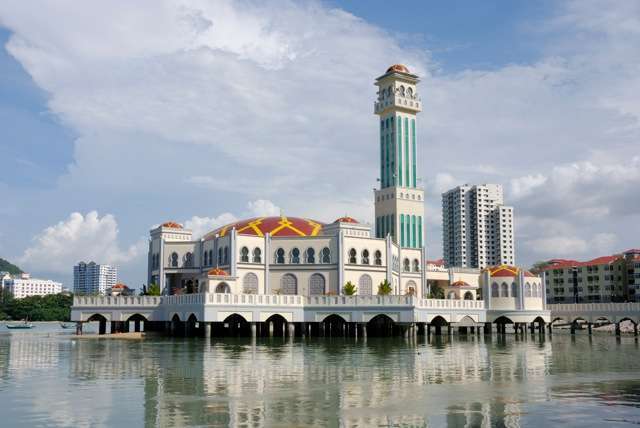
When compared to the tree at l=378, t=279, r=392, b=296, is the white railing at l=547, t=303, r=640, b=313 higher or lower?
lower

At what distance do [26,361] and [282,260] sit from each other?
33838mm

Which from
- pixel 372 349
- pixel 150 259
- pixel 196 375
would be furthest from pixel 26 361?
pixel 150 259

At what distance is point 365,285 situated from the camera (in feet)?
223

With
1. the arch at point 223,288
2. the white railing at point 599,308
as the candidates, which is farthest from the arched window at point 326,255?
the white railing at point 599,308

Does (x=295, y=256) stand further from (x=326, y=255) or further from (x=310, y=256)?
(x=326, y=255)

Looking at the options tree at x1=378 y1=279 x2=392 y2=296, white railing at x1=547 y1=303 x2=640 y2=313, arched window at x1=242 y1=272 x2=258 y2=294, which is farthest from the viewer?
white railing at x1=547 y1=303 x2=640 y2=313

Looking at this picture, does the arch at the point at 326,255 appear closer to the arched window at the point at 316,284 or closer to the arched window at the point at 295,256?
the arched window at the point at 316,284

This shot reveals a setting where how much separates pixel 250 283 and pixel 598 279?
6293cm

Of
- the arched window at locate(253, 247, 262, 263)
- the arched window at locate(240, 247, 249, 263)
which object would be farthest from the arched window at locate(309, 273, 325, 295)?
the arched window at locate(240, 247, 249, 263)

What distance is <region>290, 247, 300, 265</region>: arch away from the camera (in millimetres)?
67750

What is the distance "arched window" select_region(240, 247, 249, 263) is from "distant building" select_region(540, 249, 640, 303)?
51.0 meters

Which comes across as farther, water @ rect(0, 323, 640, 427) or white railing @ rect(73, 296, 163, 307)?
white railing @ rect(73, 296, 163, 307)

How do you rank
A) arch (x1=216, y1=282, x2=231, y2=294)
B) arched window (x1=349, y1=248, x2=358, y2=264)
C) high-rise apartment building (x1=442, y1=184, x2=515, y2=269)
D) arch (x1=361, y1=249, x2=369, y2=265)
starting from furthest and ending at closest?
high-rise apartment building (x1=442, y1=184, x2=515, y2=269)
arch (x1=361, y1=249, x2=369, y2=265)
arched window (x1=349, y1=248, x2=358, y2=264)
arch (x1=216, y1=282, x2=231, y2=294)

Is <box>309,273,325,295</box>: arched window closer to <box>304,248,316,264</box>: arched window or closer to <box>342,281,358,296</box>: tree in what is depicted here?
<box>304,248,316,264</box>: arched window
